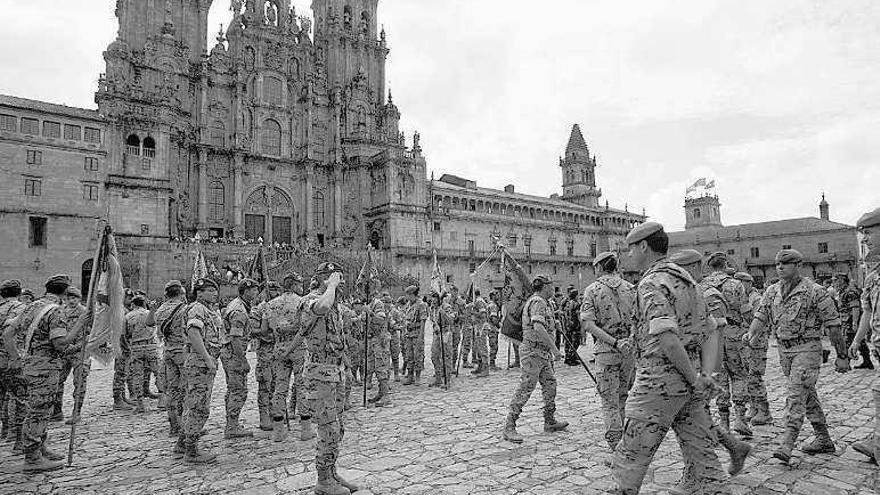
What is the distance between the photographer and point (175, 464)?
655 centimetres

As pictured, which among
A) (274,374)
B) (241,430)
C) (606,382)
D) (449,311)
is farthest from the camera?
(449,311)

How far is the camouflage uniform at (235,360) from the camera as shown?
7.79 m

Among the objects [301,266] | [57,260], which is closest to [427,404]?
[301,266]

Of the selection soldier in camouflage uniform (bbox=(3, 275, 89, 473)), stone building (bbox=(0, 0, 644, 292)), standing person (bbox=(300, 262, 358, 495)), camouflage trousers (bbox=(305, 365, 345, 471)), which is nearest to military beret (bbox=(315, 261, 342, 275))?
standing person (bbox=(300, 262, 358, 495))

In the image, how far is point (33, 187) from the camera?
3014 centimetres

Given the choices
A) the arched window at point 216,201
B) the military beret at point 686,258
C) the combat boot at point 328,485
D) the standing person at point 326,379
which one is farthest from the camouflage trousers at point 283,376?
the arched window at point 216,201

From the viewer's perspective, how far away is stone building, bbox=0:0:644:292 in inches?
1206

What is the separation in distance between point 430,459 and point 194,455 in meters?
3.04

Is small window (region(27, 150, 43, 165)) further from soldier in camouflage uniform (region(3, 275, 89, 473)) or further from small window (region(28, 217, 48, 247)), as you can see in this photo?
soldier in camouflage uniform (region(3, 275, 89, 473))

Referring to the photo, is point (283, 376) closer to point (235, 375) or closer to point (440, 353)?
point (235, 375)

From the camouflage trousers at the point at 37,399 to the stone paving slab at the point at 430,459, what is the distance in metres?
0.45

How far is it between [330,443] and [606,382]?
3214mm

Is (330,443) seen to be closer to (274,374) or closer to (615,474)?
(615,474)

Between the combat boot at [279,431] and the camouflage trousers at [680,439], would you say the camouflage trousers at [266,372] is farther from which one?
the camouflage trousers at [680,439]
